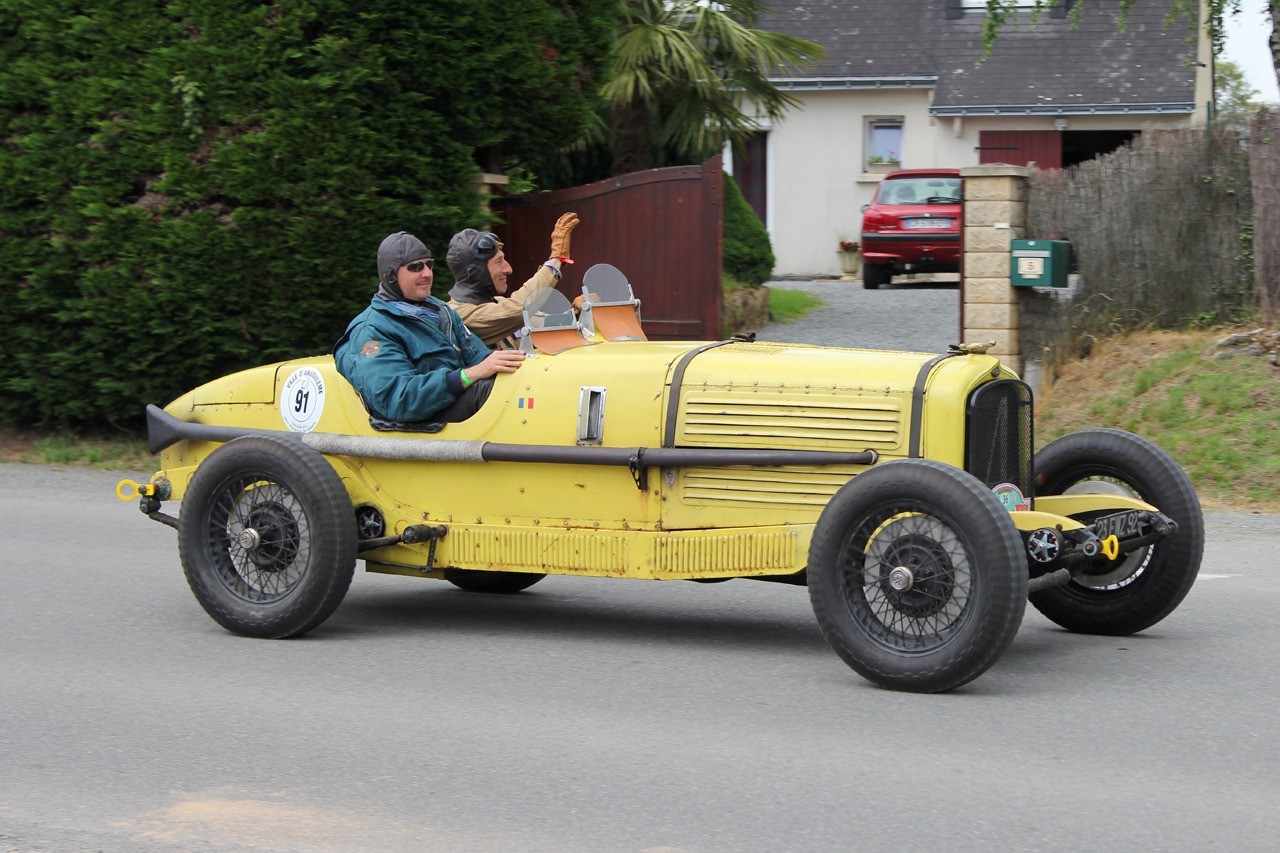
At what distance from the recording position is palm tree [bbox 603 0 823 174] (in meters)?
16.9

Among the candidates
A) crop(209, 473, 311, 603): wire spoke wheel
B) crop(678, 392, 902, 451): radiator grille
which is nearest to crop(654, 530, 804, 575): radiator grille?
crop(678, 392, 902, 451): radiator grille

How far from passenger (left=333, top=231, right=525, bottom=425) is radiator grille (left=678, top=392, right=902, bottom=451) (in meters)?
0.88

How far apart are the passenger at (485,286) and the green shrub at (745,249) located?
464 inches

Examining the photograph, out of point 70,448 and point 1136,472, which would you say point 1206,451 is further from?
point 70,448

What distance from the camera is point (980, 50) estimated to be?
1123 inches

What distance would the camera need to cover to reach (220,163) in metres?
11.6

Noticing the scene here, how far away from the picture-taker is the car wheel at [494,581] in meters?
7.73

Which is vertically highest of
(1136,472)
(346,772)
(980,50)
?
(980,50)

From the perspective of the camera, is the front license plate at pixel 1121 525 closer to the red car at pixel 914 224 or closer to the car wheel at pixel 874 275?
the red car at pixel 914 224

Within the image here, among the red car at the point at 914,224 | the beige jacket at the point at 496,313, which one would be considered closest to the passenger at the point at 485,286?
the beige jacket at the point at 496,313

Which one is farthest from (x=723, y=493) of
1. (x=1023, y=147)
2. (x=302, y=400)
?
(x=1023, y=147)

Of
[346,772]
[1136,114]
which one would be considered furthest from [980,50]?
[346,772]

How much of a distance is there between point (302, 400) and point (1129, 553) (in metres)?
3.56

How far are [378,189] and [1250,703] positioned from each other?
789cm
